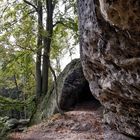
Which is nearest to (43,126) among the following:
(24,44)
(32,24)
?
(24,44)

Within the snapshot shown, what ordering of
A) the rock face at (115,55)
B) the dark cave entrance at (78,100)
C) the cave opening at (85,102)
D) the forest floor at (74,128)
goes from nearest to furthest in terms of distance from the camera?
1. the rock face at (115,55)
2. the forest floor at (74,128)
3. the dark cave entrance at (78,100)
4. the cave opening at (85,102)

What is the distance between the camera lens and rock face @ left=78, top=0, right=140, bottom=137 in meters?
4.98

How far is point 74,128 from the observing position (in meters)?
12.1

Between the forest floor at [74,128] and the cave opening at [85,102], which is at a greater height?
the cave opening at [85,102]

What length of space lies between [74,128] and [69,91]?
10.5 feet

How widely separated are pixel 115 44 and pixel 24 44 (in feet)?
25.7

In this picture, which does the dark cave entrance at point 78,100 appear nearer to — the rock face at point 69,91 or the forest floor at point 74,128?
the rock face at point 69,91

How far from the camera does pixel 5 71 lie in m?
18.7

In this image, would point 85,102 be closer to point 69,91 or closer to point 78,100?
point 78,100

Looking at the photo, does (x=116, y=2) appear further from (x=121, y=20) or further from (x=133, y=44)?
(x=133, y=44)

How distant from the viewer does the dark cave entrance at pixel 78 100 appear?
15.0 m

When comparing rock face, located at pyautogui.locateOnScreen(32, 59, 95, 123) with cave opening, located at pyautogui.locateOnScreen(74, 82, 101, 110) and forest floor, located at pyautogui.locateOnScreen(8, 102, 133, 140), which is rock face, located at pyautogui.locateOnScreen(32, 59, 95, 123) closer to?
cave opening, located at pyautogui.locateOnScreen(74, 82, 101, 110)

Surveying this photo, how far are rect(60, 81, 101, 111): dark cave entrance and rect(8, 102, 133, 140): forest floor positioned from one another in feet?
1.94

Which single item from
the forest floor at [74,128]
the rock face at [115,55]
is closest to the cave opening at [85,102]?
the forest floor at [74,128]
